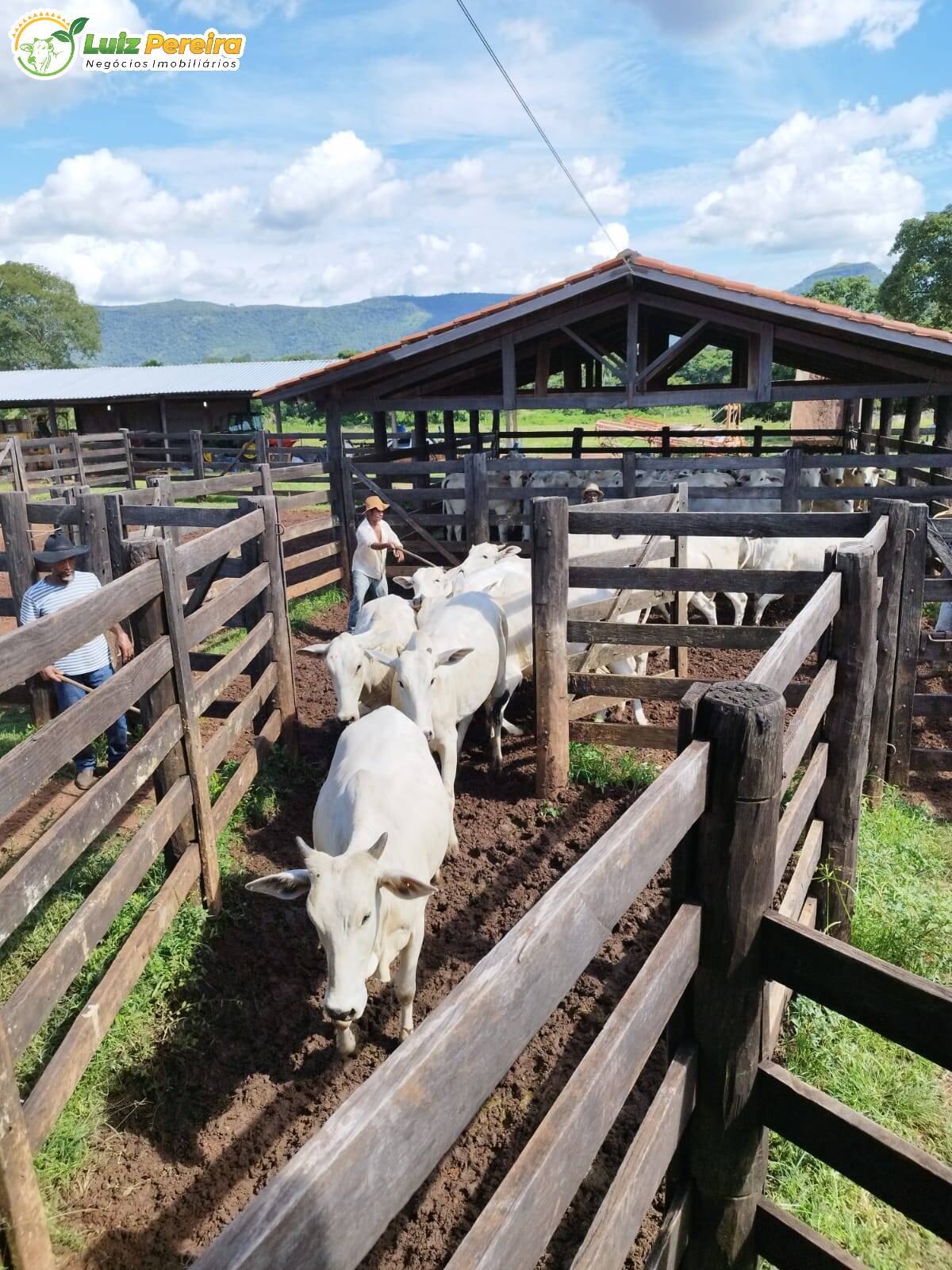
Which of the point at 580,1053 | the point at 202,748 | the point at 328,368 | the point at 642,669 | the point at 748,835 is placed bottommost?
the point at 580,1053

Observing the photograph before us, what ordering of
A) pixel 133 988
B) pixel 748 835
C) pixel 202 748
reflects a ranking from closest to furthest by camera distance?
pixel 748 835 → pixel 133 988 → pixel 202 748

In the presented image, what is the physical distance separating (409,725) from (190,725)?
135 centimetres

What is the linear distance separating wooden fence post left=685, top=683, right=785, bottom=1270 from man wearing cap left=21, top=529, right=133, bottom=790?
4.73m

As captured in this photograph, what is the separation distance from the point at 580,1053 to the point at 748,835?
2557 mm

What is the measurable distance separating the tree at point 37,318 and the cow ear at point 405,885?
94267 millimetres

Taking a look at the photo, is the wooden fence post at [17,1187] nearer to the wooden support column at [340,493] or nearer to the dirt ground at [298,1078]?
the dirt ground at [298,1078]

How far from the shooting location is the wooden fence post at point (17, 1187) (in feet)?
8.52

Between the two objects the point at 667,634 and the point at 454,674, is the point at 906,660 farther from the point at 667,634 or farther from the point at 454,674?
the point at 454,674

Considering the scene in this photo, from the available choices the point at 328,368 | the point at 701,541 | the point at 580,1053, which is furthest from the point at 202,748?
the point at 328,368

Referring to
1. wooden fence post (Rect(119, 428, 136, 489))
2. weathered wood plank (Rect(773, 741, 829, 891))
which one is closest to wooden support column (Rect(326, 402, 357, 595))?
weathered wood plank (Rect(773, 741, 829, 891))

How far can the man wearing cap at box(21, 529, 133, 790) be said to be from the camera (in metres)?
5.85

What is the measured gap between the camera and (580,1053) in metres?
3.97

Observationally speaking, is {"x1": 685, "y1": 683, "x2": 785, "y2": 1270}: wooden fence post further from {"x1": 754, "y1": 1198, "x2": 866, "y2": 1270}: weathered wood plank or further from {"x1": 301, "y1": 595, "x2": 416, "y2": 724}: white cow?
{"x1": 301, "y1": 595, "x2": 416, "y2": 724}: white cow

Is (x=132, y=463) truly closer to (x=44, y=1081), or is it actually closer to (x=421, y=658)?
(x=421, y=658)
